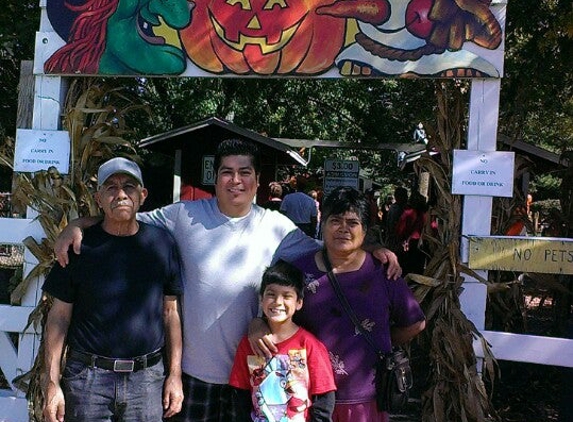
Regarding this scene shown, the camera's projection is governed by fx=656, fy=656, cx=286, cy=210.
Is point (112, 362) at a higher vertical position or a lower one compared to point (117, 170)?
lower

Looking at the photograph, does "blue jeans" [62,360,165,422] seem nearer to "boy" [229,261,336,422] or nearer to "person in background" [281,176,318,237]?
"boy" [229,261,336,422]

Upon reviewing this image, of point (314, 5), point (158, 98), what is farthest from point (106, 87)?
point (158, 98)

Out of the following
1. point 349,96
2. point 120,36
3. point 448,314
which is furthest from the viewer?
point 349,96

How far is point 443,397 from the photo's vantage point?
4.11 meters

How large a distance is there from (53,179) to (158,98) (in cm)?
984

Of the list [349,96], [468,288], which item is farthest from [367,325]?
[349,96]

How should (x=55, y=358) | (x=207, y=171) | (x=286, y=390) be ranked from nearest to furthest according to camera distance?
(x=286, y=390) → (x=55, y=358) → (x=207, y=171)

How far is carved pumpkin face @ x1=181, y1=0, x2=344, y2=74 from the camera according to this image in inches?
164

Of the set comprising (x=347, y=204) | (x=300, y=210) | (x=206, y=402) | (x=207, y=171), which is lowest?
(x=206, y=402)

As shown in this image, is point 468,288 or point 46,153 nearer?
point 468,288

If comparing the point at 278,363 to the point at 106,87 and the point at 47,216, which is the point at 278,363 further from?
the point at 106,87

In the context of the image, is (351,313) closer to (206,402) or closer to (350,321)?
(350,321)

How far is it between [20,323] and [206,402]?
200 centimetres

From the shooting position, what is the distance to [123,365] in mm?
2896
